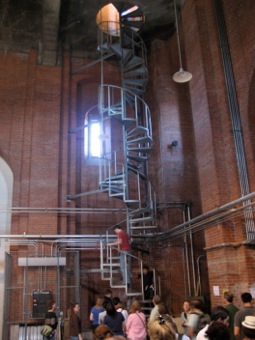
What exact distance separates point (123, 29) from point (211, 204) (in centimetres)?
656

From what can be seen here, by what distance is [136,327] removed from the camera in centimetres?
612

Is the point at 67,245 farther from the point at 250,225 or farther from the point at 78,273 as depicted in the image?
the point at 250,225

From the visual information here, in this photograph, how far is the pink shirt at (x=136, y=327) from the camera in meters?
6.07

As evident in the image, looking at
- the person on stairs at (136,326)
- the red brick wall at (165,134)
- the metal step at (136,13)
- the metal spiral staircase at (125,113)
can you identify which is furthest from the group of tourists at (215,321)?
the metal step at (136,13)

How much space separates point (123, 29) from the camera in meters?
12.5

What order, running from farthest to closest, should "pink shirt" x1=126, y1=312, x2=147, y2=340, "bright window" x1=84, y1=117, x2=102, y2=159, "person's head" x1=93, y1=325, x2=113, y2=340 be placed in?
"bright window" x1=84, y1=117, x2=102, y2=159 < "pink shirt" x1=126, y1=312, x2=147, y2=340 < "person's head" x1=93, y1=325, x2=113, y2=340

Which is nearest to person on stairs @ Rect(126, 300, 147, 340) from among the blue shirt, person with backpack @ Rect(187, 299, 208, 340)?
person with backpack @ Rect(187, 299, 208, 340)

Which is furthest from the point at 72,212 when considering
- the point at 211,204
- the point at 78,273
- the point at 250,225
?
the point at 250,225

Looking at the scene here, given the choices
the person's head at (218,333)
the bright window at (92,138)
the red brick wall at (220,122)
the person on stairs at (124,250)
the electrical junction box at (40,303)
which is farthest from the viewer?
the bright window at (92,138)

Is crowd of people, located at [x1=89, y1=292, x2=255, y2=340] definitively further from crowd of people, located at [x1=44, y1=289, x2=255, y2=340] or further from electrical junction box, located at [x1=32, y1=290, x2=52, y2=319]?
electrical junction box, located at [x1=32, y1=290, x2=52, y2=319]

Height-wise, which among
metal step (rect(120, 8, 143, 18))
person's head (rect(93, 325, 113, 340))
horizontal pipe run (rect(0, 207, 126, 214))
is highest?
metal step (rect(120, 8, 143, 18))

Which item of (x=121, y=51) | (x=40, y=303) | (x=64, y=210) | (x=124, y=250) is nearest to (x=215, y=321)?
(x=124, y=250)

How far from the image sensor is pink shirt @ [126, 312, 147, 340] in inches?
239

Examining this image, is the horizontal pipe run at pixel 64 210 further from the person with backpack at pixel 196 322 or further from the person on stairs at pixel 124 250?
the person with backpack at pixel 196 322
